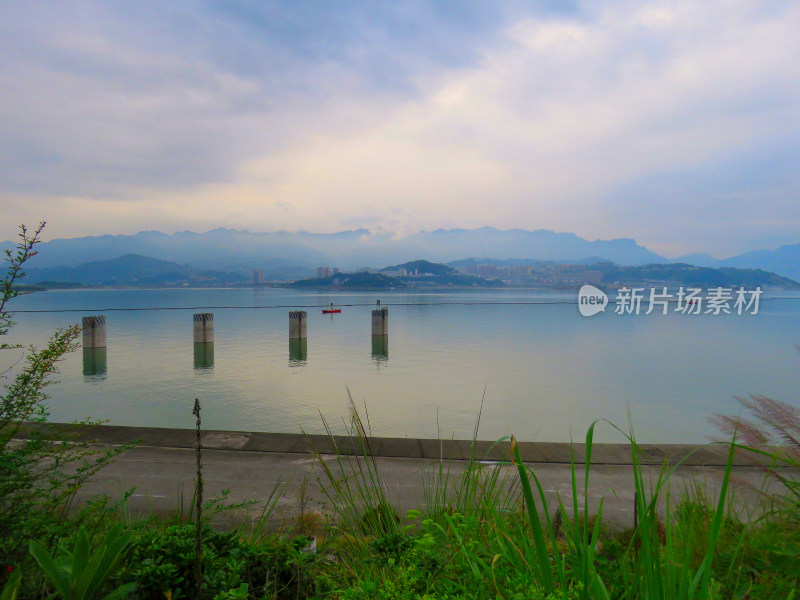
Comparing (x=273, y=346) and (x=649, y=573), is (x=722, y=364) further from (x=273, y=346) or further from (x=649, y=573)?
(x=649, y=573)

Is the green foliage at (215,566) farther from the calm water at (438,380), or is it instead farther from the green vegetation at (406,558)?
the calm water at (438,380)

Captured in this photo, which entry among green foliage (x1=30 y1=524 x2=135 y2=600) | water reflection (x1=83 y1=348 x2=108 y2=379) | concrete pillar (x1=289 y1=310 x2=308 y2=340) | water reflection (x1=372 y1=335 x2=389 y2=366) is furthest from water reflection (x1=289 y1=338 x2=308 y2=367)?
green foliage (x1=30 y1=524 x2=135 y2=600)

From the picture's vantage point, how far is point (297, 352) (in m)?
24.2

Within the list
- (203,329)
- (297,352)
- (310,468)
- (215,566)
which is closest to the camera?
(215,566)

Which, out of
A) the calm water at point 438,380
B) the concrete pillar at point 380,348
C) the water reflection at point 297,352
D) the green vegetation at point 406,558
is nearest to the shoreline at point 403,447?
the calm water at point 438,380

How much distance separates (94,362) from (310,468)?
19.3 meters

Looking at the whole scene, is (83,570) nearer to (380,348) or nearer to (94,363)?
(94,363)

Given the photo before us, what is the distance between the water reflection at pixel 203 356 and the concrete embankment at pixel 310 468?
45.2 ft

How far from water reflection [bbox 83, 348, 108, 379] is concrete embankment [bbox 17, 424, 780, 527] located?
46.0 feet

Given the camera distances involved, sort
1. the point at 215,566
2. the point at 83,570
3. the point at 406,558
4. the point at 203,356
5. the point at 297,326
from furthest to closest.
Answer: the point at 297,326 → the point at 203,356 → the point at 215,566 → the point at 406,558 → the point at 83,570

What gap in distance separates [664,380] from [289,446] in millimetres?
16440

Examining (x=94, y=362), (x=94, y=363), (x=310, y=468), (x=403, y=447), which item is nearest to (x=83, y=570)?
(x=310, y=468)

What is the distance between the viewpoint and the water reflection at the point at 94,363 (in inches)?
759

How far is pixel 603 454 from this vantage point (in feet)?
20.0
